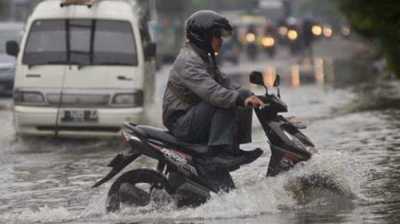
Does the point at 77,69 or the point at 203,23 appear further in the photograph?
the point at 77,69

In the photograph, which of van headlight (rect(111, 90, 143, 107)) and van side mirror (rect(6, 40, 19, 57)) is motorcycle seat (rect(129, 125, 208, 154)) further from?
van side mirror (rect(6, 40, 19, 57))

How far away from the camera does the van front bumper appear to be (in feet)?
58.1

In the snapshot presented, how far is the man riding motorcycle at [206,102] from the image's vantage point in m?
10.2

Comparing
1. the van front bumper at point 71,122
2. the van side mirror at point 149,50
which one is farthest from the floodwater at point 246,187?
the van side mirror at point 149,50

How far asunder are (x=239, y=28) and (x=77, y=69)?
58306 millimetres

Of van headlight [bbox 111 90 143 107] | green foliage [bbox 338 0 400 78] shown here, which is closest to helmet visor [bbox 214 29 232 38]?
van headlight [bbox 111 90 143 107]

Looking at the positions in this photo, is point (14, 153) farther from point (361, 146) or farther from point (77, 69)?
point (361, 146)

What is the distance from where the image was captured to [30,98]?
17.9 meters

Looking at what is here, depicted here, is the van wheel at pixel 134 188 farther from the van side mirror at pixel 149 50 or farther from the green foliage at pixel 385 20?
the green foliage at pixel 385 20

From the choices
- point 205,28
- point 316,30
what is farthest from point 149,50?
point 316,30

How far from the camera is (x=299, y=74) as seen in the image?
4150 cm

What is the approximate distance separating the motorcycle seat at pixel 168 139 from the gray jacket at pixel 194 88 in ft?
0.46

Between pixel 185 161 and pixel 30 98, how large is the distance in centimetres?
801

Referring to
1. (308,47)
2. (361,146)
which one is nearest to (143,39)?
(361,146)
